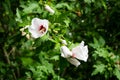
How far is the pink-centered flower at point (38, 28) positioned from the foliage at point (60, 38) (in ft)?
0.14

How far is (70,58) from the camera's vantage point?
2.68 m

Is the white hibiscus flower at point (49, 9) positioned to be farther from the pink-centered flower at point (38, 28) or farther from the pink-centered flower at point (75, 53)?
→ the pink-centered flower at point (75, 53)

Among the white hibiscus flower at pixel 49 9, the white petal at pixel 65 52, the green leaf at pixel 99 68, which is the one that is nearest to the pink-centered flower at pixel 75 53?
the white petal at pixel 65 52

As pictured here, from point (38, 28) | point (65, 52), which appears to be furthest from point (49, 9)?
point (65, 52)

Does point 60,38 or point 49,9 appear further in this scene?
point 49,9

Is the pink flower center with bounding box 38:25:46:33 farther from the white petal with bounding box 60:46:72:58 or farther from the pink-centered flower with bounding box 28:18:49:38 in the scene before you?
the white petal with bounding box 60:46:72:58

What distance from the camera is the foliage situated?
287cm

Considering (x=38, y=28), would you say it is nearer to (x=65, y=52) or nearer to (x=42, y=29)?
(x=42, y=29)

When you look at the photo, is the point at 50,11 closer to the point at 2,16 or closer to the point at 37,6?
the point at 37,6

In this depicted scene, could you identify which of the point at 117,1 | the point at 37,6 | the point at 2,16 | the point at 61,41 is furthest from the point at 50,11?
the point at 2,16

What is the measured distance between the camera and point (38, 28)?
279 cm

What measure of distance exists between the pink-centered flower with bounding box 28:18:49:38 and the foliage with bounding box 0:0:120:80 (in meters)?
0.04

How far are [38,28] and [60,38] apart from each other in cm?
19

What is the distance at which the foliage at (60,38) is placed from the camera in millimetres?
2867
